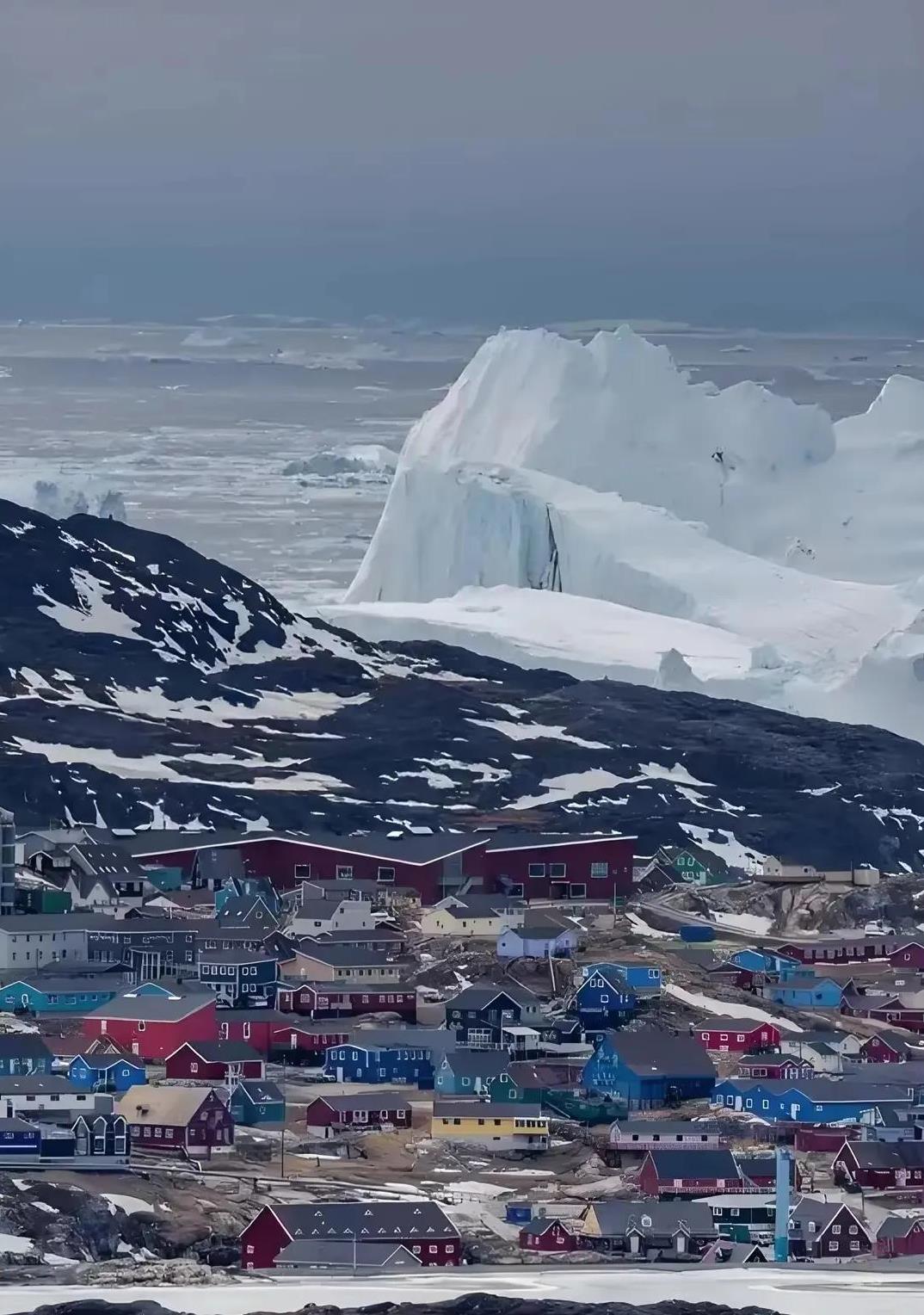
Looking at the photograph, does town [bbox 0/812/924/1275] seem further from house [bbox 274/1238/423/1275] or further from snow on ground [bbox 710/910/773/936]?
snow on ground [bbox 710/910/773/936]

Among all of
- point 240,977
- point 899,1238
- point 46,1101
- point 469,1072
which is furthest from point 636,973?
point 899,1238

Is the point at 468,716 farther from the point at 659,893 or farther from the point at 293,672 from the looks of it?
the point at 659,893

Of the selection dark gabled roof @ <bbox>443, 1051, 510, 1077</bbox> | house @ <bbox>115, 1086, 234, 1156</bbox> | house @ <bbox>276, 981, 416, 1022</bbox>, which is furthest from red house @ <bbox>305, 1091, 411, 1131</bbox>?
house @ <bbox>276, 981, 416, 1022</bbox>

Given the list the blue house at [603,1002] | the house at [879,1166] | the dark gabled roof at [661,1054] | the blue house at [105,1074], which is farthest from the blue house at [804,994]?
the blue house at [105,1074]

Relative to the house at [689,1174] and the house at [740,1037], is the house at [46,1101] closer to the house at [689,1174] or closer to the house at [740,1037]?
the house at [689,1174]

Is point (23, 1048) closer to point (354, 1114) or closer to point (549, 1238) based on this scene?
point (354, 1114)

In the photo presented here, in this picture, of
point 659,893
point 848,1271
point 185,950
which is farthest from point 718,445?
point 848,1271
